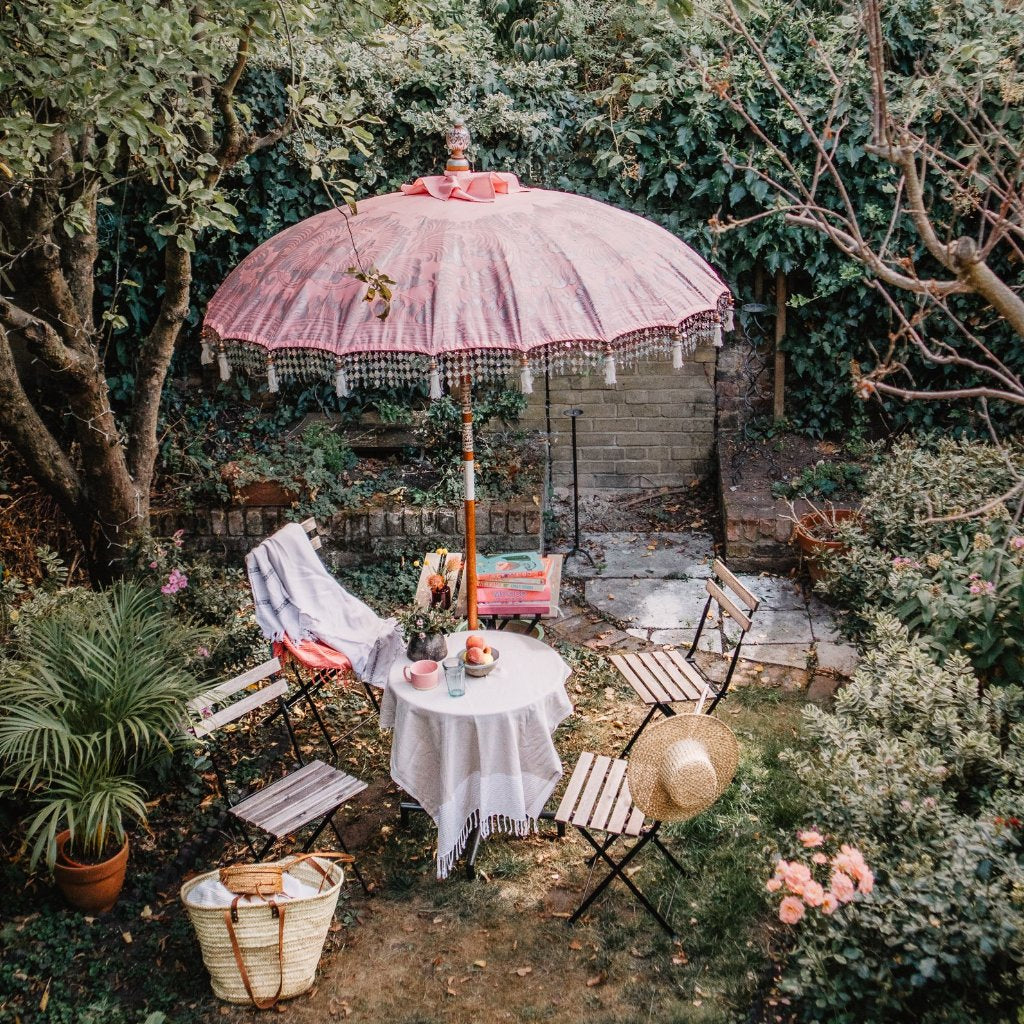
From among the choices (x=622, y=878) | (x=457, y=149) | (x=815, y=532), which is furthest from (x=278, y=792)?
(x=815, y=532)

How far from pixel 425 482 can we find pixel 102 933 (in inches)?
178

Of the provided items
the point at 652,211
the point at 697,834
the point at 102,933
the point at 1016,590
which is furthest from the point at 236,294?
the point at 652,211

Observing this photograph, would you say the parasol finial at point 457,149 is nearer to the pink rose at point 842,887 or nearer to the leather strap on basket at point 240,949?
the leather strap on basket at point 240,949

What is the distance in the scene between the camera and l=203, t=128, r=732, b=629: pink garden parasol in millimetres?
3818

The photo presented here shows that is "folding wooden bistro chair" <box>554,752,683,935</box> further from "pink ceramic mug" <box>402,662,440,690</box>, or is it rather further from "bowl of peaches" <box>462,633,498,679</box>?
"pink ceramic mug" <box>402,662,440,690</box>

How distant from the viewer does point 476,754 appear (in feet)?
14.4

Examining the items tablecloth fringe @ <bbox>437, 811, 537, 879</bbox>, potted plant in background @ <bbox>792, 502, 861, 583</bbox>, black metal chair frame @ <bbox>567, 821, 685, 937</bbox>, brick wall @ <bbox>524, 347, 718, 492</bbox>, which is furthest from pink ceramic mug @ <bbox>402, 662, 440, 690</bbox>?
brick wall @ <bbox>524, 347, 718, 492</bbox>

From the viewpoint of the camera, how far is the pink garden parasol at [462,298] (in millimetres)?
3818

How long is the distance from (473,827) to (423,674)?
74cm

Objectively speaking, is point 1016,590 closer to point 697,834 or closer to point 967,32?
point 697,834

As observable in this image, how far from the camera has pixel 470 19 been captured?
9.42 meters

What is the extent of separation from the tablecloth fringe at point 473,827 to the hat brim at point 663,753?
2.47ft

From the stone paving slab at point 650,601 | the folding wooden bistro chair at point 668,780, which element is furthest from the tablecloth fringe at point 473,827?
the stone paving slab at point 650,601

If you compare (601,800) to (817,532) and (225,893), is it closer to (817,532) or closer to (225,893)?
(225,893)
